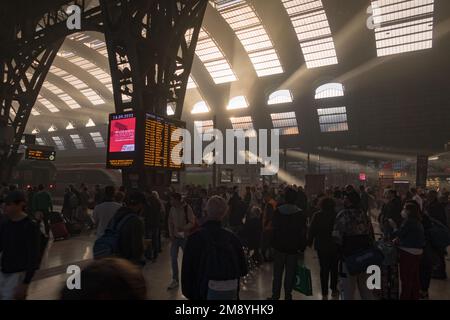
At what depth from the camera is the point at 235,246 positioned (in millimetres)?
3207

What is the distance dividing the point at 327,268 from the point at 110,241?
3856mm

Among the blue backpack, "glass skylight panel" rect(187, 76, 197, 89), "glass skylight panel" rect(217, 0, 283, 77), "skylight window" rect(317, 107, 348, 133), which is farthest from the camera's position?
"glass skylight panel" rect(187, 76, 197, 89)

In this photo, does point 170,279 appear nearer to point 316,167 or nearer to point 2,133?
point 2,133

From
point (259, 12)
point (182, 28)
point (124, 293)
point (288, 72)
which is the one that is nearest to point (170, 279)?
point (124, 293)

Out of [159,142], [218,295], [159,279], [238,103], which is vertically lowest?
[159,279]

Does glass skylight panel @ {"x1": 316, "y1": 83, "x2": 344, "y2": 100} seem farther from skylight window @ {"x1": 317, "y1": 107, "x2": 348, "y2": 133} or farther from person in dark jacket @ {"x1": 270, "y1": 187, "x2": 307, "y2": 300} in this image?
person in dark jacket @ {"x1": 270, "y1": 187, "x2": 307, "y2": 300}

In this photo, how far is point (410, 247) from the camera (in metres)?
4.90

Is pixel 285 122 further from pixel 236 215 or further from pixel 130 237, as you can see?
pixel 130 237

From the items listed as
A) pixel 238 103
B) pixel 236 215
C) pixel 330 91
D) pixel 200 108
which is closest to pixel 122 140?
pixel 236 215

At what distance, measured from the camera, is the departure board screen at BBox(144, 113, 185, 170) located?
836cm

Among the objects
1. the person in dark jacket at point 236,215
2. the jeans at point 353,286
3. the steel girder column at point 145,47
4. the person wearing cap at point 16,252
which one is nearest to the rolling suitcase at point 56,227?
the steel girder column at point 145,47

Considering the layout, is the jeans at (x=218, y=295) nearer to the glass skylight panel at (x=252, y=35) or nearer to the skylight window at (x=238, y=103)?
the glass skylight panel at (x=252, y=35)

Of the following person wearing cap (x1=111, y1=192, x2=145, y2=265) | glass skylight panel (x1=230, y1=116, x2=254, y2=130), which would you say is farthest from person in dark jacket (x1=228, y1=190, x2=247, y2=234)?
glass skylight panel (x1=230, y1=116, x2=254, y2=130)

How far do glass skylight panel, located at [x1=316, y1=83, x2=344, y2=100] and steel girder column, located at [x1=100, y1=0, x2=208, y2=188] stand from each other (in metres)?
30.8
